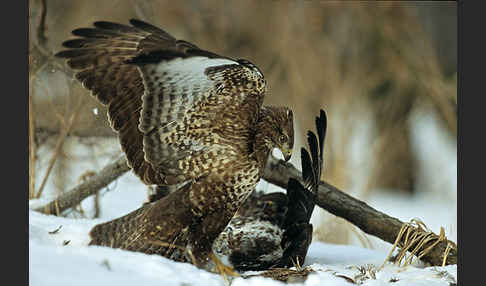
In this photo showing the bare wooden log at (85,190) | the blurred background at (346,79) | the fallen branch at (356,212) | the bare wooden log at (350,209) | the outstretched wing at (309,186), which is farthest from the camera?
the blurred background at (346,79)

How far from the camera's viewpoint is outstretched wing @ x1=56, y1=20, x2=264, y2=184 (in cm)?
321

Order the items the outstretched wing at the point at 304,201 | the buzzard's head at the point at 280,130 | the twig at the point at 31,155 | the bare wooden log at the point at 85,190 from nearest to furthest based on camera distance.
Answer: the buzzard's head at the point at 280,130 < the outstretched wing at the point at 304,201 < the bare wooden log at the point at 85,190 < the twig at the point at 31,155

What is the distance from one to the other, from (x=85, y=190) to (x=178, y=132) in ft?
5.57

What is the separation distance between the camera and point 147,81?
129 inches

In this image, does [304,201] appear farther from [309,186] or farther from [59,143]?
[59,143]

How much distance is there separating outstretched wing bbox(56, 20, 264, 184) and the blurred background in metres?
1.83

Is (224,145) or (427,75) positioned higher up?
(427,75)

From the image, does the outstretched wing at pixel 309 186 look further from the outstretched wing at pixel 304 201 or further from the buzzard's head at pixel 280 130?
the buzzard's head at pixel 280 130

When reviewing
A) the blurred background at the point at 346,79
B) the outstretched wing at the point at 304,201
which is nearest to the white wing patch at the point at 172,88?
the outstretched wing at the point at 304,201

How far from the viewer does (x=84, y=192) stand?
4824 mm

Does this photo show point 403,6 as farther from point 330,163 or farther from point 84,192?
point 84,192

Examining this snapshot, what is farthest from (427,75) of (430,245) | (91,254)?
(91,254)

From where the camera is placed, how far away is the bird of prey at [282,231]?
3676 millimetres

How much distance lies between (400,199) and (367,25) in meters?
3.13
